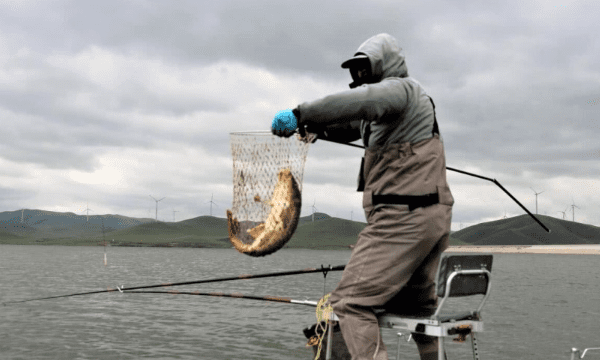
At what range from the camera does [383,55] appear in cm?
403

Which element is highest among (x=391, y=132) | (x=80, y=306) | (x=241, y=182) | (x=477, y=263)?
(x=391, y=132)

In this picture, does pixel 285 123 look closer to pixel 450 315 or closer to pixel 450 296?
pixel 450 296

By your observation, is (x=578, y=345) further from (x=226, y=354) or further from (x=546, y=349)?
(x=226, y=354)

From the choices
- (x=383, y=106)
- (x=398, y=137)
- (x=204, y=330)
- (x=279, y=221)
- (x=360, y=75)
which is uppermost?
(x=360, y=75)

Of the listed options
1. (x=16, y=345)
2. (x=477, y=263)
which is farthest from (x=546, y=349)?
(x=477, y=263)

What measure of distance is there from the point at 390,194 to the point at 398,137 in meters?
0.39

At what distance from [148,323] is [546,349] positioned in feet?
55.0

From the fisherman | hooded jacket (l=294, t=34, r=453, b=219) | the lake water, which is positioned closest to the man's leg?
the fisherman

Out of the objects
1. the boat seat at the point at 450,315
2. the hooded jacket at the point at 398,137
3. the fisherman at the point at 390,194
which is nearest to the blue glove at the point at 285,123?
the fisherman at the point at 390,194

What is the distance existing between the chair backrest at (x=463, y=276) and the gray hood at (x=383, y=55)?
134 centimetres

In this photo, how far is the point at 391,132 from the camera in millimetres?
4062

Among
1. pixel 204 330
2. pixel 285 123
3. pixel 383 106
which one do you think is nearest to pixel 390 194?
pixel 383 106

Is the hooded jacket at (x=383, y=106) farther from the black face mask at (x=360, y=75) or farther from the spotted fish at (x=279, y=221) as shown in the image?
the spotted fish at (x=279, y=221)

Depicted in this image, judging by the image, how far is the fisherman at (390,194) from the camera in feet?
12.9
